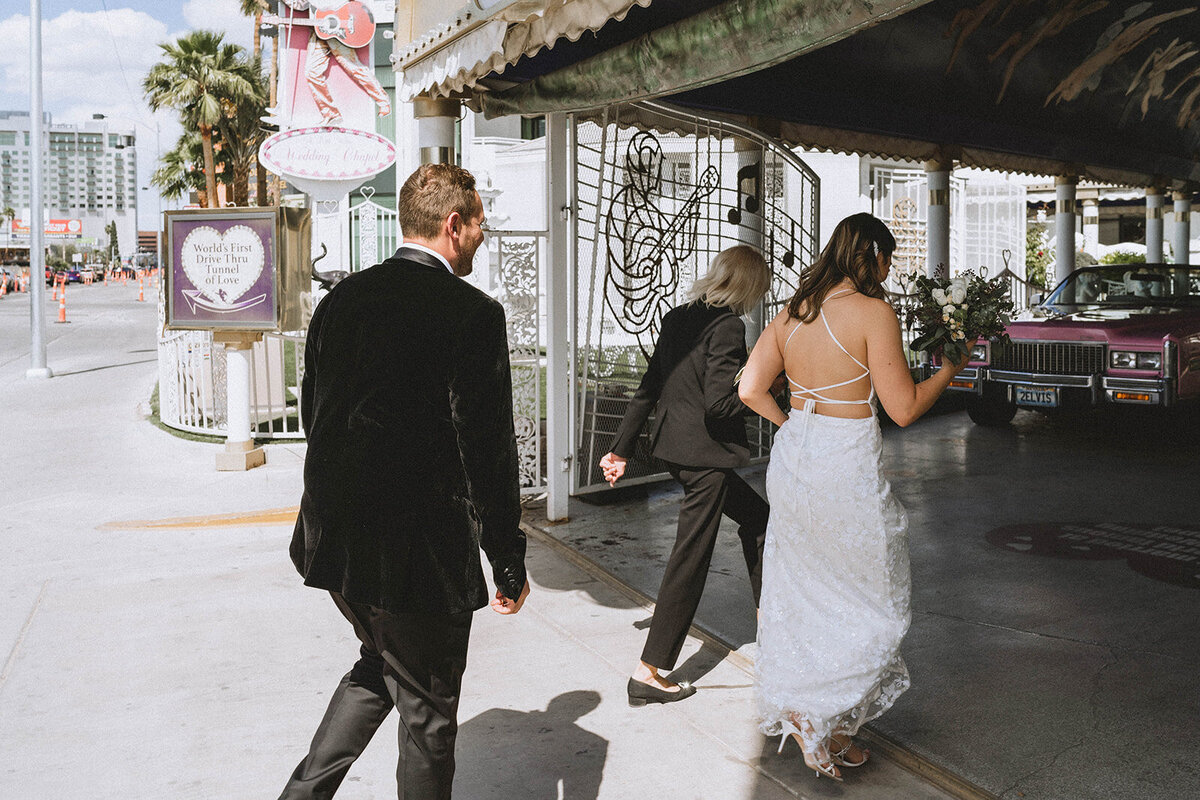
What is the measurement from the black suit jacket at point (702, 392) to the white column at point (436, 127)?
2.83m

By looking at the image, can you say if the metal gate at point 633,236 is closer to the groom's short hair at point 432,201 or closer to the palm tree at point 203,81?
the groom's short hair at point 432,201

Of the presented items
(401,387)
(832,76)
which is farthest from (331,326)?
(832,76)

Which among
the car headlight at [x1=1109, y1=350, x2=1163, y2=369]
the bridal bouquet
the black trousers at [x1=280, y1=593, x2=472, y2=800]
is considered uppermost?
the bridal bouquet

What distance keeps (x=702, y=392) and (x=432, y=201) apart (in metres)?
1.73

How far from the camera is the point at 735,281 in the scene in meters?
4.21

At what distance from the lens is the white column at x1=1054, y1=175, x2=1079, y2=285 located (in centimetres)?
1502

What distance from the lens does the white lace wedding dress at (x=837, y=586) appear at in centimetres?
343

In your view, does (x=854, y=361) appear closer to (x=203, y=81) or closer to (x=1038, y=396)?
(x=1038, y=396)

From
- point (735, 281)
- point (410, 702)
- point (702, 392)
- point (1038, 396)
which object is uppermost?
point (735, 281)

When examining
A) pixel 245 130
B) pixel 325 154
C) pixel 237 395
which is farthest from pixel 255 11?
pixel 237 395

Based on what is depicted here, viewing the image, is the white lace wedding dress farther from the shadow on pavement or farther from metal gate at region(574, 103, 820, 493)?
metal gate at region(574, 103, 820, 493)

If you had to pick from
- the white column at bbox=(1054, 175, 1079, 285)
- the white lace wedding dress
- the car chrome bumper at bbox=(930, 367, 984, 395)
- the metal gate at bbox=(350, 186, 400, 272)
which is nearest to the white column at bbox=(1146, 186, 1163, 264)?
the white column at bbox=(1054, 175, 1079, 285)

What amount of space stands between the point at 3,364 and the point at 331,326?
18.2 meters

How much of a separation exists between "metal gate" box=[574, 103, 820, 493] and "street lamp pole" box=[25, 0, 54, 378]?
11.5 metres
